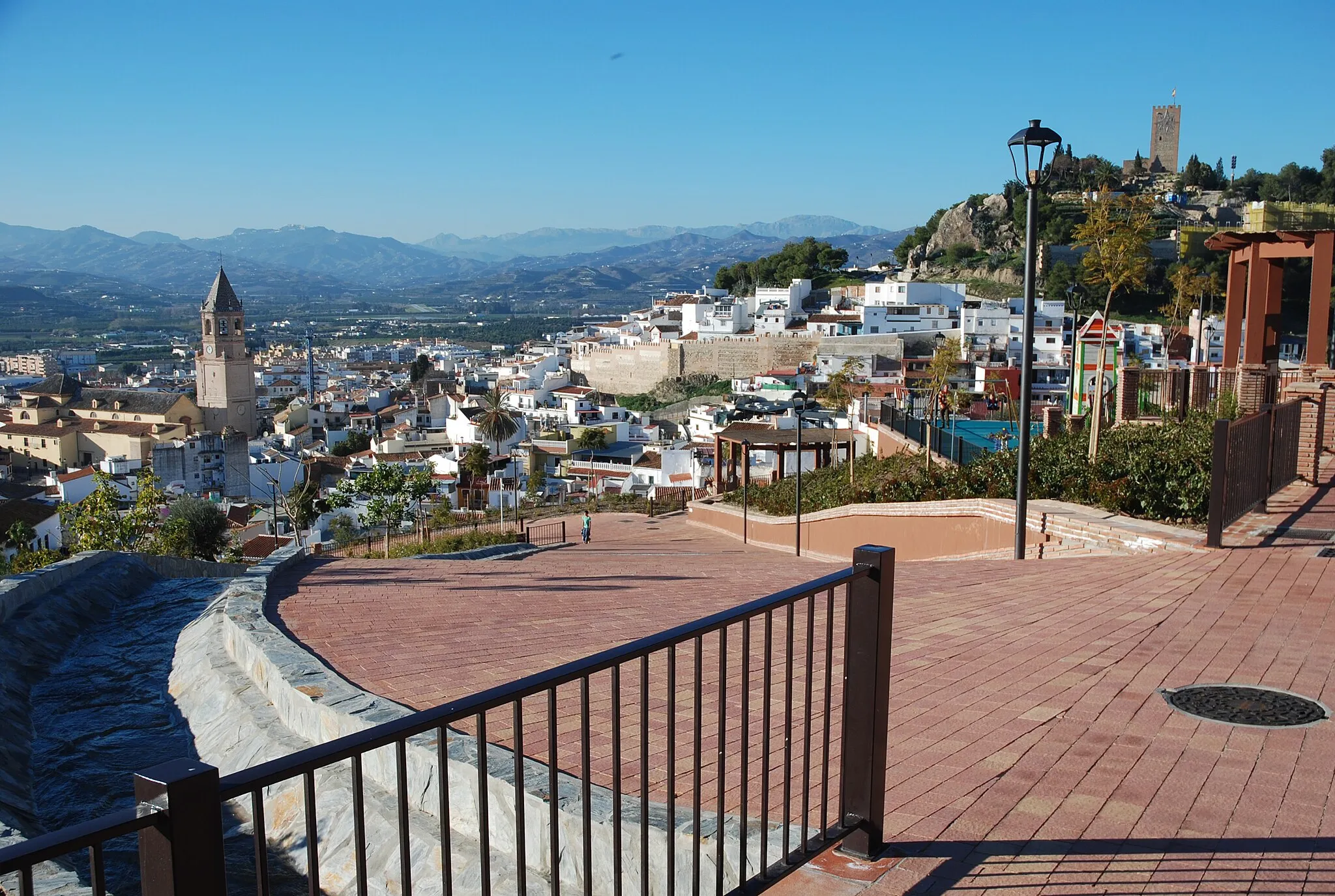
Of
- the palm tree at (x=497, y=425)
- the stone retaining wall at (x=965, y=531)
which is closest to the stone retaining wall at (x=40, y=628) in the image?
the stone retaining wall at (x=965, y=531)

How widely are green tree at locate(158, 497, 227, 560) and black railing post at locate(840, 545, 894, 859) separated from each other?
1705cm

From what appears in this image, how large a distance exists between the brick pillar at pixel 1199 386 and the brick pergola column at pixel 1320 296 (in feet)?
4.79

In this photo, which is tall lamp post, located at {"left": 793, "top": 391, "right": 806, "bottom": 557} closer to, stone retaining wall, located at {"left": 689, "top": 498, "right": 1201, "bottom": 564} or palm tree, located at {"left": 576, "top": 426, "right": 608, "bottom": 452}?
stone retaining wall, located at {"left": 689, "top": 498, "right": 1201, "bottom": 564}

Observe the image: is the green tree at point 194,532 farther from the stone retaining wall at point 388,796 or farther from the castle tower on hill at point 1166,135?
the castle tower on hill at point 1166,135

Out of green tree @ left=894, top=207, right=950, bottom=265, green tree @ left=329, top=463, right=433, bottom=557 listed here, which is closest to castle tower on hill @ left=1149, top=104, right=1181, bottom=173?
green tree @ left=894, top=207, right=950, bottom=265

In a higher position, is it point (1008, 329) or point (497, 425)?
point (1008, 329)

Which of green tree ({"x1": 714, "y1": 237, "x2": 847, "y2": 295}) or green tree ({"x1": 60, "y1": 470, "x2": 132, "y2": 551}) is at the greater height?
green tree ({"x1": 714, "y1": 237, "x2": 847, "y2": 295})

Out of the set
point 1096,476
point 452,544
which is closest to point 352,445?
point 452,544

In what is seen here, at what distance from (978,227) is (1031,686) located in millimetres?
102898

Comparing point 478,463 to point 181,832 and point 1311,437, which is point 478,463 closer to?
point 1311,437

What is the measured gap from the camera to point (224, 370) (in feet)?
319

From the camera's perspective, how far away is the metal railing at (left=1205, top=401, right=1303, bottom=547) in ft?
24.4

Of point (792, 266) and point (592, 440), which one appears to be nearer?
point (592, 440)

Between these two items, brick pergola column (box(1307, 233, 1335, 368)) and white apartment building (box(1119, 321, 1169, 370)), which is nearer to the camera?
brick pergola column (box(1307, 233, 1335, 368))
